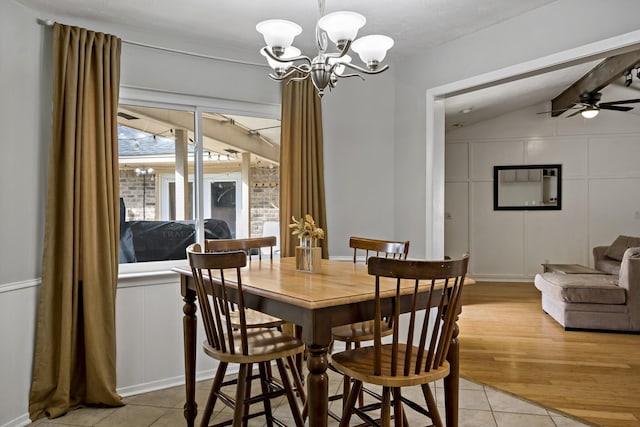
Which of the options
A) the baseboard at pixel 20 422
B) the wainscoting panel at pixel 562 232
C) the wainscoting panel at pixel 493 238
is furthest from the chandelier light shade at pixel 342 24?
the wainscoting panel at pixel 562 232

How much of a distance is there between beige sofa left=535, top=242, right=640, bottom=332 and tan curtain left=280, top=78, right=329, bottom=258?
8.89 feet

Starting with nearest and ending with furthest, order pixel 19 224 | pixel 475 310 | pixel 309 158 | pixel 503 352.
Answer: pixel 19 224 → pixel 309 158 → pixel 503 352 → pixel 475 310

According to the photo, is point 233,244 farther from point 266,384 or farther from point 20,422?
point 20,422

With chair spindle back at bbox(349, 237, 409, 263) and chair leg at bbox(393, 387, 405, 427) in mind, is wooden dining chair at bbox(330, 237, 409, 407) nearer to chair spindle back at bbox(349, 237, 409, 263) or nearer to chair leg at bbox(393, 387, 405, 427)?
chair spindle back at bbox(349, 237, 409, 263)

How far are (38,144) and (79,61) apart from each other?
21.6 inches

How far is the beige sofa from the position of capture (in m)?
4.48

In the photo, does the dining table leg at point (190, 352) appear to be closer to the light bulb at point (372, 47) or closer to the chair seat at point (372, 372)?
the chair seat at point (372, 372)

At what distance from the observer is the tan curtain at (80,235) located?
8.87ft

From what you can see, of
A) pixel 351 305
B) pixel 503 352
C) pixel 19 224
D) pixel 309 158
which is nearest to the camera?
pixel 351 305

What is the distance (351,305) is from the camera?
1801 millimetres

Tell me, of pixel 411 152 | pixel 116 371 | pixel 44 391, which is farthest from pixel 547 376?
pixel 44 391

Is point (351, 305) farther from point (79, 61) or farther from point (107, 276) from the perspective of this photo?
point (79, 61)

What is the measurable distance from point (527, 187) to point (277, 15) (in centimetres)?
615

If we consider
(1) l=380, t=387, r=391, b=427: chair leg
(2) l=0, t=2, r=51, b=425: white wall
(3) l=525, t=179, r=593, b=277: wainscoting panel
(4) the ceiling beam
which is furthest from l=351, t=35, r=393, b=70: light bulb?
(3) l=525, t=179, r=593, b=277: wainscoting panel
